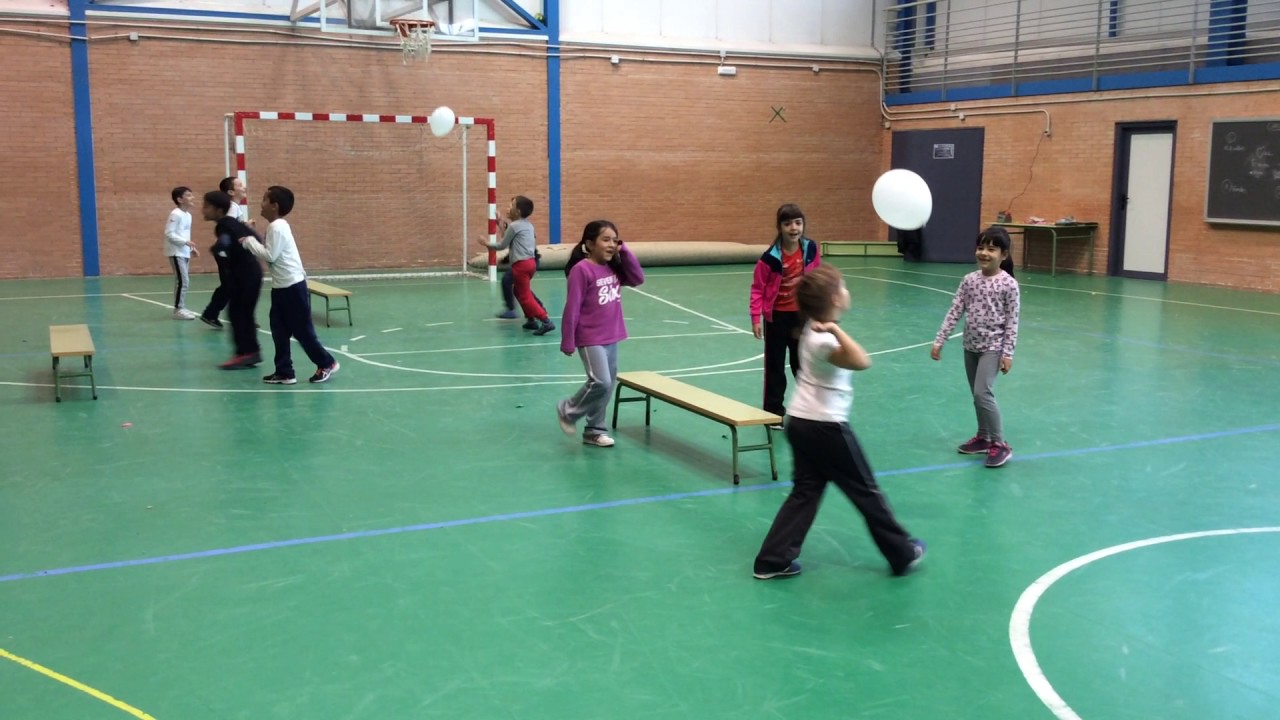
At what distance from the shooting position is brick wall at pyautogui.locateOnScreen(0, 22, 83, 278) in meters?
18.0

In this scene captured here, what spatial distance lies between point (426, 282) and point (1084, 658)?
15342 mm

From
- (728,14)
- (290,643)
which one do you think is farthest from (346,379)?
(728,14)

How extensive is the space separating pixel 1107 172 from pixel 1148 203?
957 millimetres

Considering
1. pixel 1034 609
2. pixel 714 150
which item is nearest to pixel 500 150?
pixel 714 150

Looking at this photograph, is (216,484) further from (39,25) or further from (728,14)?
(728,14)

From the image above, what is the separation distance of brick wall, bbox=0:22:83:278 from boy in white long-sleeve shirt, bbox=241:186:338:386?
34.5 feet

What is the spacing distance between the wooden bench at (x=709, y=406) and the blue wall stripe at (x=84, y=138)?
13688 millimetres

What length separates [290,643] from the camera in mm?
4531

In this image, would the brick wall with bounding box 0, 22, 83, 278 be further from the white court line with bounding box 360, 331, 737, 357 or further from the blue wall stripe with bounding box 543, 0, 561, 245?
the white court line with bounding box 360, 331, 737, 357

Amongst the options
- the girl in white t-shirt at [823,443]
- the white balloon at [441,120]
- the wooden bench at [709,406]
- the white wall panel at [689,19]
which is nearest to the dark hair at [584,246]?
the wooden bench at [709,406]

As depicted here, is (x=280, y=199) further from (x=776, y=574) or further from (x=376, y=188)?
(x=376, y=188)

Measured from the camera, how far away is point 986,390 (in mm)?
7340

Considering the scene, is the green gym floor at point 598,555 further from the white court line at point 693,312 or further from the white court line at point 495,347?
the white court line at point 693,312

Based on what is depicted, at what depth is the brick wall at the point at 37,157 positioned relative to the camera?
707 inches
